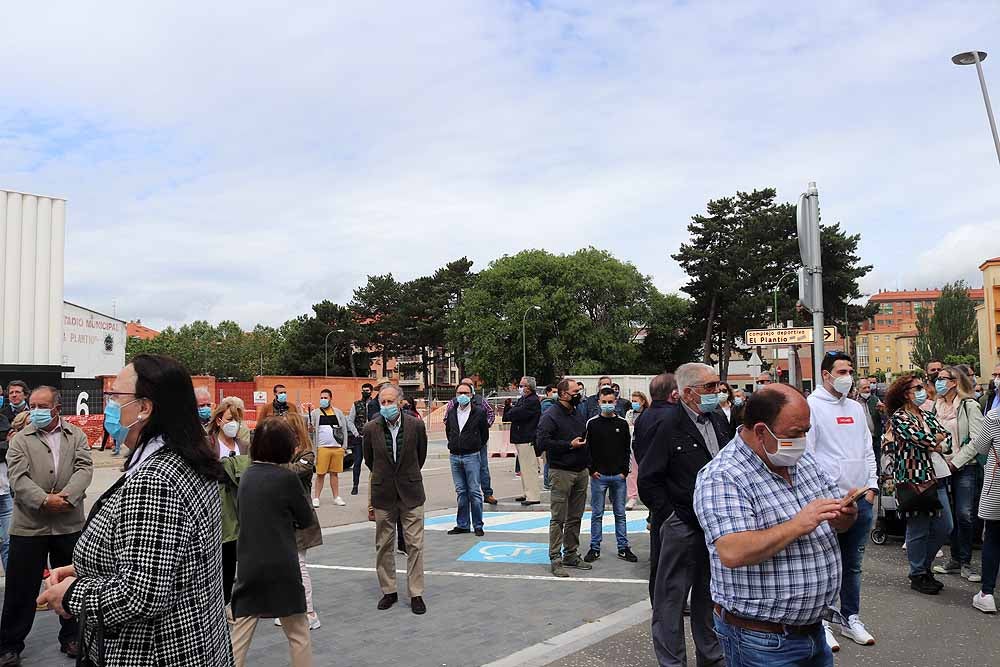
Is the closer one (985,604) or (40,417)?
(40,417)

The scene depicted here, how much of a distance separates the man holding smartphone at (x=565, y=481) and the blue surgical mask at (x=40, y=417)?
4.66 metres

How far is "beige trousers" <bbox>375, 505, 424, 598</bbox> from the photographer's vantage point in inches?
278

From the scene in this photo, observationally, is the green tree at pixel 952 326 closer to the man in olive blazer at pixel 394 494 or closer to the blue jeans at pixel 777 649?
the man in olive blazer at pixel 394 494

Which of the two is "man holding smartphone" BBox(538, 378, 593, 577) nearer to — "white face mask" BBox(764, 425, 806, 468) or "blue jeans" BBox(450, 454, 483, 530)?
"blue jeans" BBox(450, 454, 483, 530)

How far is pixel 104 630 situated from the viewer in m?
2.69

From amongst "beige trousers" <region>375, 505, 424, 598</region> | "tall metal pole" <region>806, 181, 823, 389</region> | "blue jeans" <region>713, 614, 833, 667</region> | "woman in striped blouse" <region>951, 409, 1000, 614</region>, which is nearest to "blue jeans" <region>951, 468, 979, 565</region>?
"woman in striped blouse" <region>951, 409, 1000, 614</region>

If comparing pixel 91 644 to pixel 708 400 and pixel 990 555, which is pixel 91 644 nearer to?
pixel 708 400

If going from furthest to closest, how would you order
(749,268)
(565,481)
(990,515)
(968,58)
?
(749,268), (968,58), (565,481), (990,515)

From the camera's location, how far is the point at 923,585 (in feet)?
23.7

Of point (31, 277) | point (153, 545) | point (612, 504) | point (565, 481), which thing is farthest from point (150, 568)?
point (31, 277)

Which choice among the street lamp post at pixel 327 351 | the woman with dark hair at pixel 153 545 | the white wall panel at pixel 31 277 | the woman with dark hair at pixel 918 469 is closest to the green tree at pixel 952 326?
the street lamp post at pixel 327 351

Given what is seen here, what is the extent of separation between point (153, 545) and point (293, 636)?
255 cm

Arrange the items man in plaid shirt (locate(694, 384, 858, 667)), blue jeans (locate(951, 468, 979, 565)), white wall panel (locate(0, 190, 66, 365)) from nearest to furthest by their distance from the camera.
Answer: man in plaid shirt (locate(694, 384, 858, 667))
blue jeans (locate(951, 468, 979, 565))
white wall panel (locate(0, 190, 66, 365))

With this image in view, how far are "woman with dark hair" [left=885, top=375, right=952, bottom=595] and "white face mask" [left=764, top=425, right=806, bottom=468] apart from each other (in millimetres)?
4858
